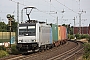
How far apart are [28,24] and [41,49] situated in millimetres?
3953

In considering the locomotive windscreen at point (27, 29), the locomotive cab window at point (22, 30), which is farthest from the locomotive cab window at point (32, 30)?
the locomotive cab window at point (22, 30)

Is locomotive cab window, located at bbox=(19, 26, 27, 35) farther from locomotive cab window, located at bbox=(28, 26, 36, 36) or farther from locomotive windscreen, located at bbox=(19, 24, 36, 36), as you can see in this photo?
locomotive cab window, located at bbox=(28, 26, 36, 36)

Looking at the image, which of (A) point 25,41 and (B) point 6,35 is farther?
(B) point 6,35

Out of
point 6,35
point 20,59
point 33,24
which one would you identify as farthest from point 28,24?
point 6,35

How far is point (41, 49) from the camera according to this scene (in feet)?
97.9

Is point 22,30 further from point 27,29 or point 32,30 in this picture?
point 32,30

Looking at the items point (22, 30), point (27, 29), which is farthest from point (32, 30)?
point (22, 30)

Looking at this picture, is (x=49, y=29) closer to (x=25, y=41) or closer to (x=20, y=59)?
(x=25, y=41)

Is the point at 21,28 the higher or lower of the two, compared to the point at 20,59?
higher

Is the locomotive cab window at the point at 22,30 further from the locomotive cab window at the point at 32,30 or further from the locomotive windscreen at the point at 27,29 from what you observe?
the locomotive cab window at the point at 32,30

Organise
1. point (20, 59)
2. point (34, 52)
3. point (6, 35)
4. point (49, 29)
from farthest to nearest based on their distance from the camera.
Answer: point (6, 35), point (49, 29), point (34, 52), point (20, 59)

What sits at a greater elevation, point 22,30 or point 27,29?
point 27,29

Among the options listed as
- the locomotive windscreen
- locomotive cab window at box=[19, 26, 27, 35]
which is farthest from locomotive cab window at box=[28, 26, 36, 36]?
locomotive cab window at box=[19, 26, 27, 35]

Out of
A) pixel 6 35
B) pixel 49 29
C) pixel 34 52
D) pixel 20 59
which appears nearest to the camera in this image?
pixel 20 59
